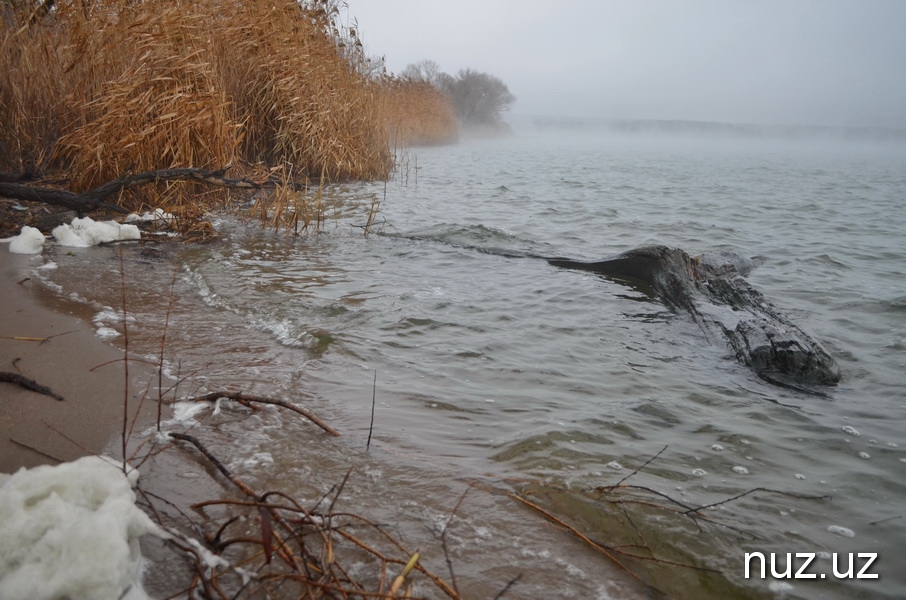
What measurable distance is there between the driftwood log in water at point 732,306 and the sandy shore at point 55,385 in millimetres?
3343

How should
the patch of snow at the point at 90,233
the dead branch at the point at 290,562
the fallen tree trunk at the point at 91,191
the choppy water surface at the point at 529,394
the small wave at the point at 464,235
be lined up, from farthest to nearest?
the small wave at the point at 464,235
the patch of snow at the point at 90,233
the fallen tree trunk at the point at 91,191
the choppy water surface at the point at 529,394
the dead branch at the point at 290,562

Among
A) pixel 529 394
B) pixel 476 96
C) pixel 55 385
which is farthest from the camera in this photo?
pixel 476 96

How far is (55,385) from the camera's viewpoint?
8.30 ft

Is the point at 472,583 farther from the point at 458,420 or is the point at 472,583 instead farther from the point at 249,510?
the point at 458,420

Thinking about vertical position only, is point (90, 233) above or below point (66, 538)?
above

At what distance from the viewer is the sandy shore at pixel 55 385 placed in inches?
81.9

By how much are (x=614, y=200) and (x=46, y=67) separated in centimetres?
892

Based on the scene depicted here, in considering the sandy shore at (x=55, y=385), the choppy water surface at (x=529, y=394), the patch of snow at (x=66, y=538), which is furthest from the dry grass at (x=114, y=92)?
the patch of snow at (x=66, y=538)

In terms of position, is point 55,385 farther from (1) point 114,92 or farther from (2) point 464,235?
(2) point 464,235

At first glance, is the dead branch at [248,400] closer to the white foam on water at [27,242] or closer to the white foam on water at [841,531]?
the white foam on water at [841,531]

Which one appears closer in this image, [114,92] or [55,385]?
[55,385]

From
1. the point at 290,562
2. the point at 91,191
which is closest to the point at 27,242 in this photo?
the point at 91,191

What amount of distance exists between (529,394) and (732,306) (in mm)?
2325

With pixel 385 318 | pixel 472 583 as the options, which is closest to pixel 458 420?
pixel 472 583
